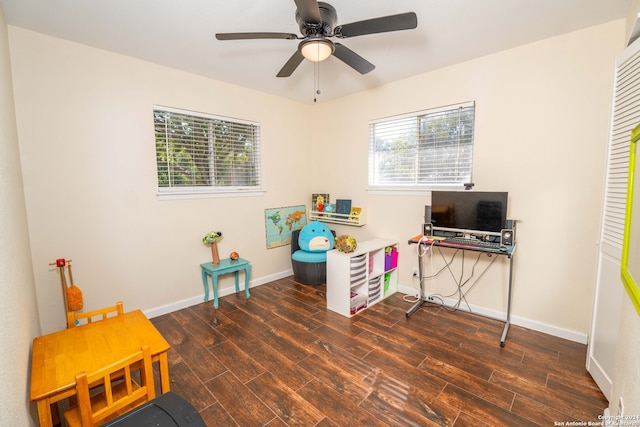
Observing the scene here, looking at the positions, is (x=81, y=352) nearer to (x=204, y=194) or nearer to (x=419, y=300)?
(x=204, y=194)

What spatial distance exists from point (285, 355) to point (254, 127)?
2887 mm

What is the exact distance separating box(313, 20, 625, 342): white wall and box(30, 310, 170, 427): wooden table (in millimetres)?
2937

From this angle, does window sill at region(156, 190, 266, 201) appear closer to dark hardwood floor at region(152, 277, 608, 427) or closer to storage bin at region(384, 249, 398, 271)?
dark hardwood floor at region(152, 277, 608, 427)

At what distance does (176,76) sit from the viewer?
117 inches

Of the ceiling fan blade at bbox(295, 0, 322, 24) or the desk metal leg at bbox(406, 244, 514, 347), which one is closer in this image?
the ceiling fan blade at bbox(295, 0, 322, 24)

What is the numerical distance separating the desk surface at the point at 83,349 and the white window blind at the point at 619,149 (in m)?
2.82

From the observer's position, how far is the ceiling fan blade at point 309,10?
1.48 metres

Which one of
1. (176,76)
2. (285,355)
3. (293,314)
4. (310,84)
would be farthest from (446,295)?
(176,76)

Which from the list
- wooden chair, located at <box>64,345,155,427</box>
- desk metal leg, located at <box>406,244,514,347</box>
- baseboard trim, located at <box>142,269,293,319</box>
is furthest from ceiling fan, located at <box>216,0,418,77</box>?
baseboard trim, located at <box>142,269,293,319</box>

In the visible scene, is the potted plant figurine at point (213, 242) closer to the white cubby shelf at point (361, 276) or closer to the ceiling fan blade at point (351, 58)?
the white cubby shelf at point (361, 276)

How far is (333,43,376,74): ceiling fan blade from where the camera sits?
203 centimetres

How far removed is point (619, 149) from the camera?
174 cm

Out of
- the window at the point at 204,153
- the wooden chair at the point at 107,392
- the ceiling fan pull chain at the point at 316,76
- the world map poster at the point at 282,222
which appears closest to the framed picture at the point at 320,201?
the world map poster at the point at 282,222

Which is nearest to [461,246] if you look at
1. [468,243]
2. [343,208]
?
[468,243]
